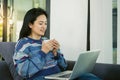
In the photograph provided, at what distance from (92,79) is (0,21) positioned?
7.08 ft

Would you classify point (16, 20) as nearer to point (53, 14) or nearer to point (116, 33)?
point (53, 14)

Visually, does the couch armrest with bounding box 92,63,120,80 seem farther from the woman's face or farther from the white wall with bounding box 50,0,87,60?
the woman's face

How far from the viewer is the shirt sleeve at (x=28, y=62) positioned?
195 centimetres

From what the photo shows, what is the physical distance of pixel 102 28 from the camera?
260 centimetres

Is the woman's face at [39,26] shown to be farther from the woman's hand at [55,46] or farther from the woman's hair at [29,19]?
the woman's hand at [55,46]

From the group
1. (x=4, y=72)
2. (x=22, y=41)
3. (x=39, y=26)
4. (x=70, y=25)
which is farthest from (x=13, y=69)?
(x=70, y=25)

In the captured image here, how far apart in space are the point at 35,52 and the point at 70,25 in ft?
2.74

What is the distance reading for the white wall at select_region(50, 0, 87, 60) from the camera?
8.87 ft

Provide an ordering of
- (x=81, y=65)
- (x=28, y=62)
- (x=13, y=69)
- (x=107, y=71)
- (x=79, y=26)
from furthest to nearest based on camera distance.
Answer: (x=79, y=26), (x=13, y=69), (x=107, y=71), (x=28, y=62), (x=81, y=65)

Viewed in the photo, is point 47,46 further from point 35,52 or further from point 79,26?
point 79,26

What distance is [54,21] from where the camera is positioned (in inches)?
113

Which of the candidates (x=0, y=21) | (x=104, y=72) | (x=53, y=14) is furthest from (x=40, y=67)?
(x=0, y=21)

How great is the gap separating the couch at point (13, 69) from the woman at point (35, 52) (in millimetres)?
271

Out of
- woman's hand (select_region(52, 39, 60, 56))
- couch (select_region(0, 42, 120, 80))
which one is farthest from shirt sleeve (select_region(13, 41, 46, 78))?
couch (select_region(0, 42, 120, 80))
